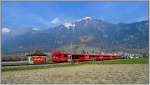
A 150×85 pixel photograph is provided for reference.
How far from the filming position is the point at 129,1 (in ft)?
38.4

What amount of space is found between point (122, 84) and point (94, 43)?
3372 inches

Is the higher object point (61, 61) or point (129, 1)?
point (129, 1)

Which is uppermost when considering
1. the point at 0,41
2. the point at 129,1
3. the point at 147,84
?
the point at 129,1

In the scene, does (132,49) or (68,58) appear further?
(132,49)

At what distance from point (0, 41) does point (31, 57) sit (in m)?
23.7

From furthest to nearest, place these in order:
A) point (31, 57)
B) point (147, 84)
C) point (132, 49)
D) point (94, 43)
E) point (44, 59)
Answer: point (94, 43) < point (132, 49) < point (44, 59) < point (31, 57) < point (147, 84)

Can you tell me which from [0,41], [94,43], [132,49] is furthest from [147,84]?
[94,43]

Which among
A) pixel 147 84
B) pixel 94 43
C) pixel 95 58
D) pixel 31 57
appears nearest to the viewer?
pixel 147 84

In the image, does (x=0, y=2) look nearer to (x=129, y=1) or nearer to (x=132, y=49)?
(x=129, y=1)

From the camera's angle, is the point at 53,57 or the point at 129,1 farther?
the point at 53,57

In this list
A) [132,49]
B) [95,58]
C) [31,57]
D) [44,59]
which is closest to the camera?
[31,57]

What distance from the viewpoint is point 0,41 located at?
1209 centimetres

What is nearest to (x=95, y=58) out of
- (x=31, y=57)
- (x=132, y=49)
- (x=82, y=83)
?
(x=31, y=57)

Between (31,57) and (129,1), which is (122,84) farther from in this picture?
(31,57)
